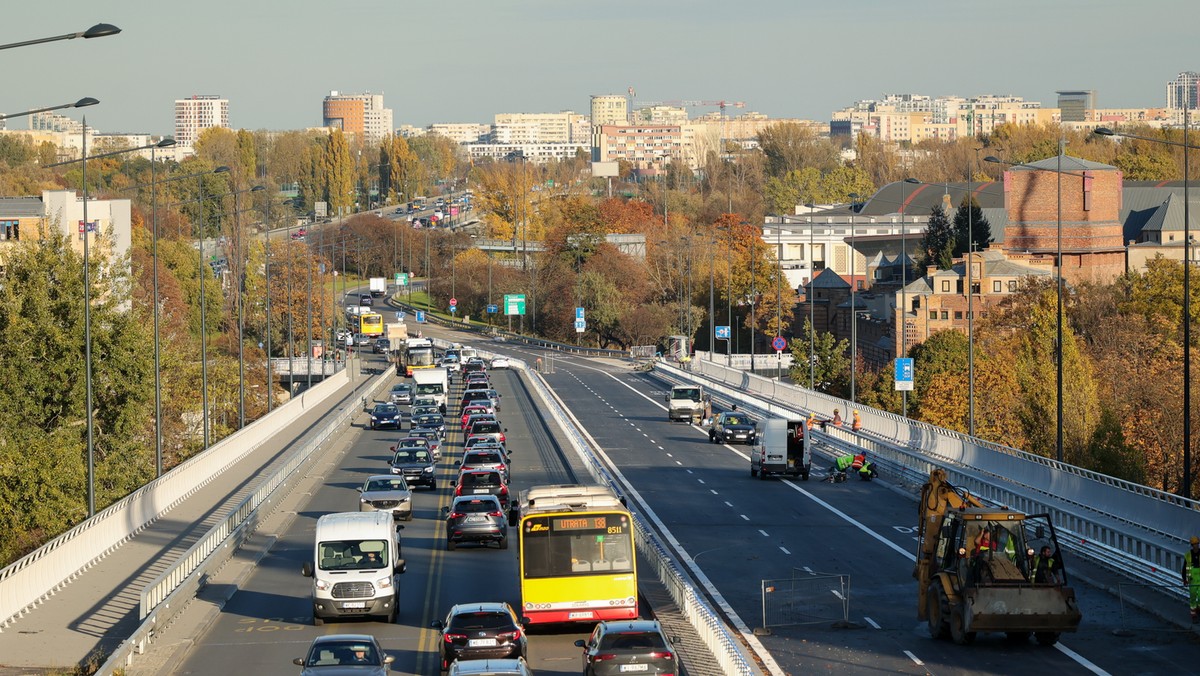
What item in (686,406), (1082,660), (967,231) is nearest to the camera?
(1082,660)

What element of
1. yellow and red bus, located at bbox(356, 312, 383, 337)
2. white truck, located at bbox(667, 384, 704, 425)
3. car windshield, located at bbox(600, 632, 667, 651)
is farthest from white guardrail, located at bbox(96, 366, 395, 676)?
yellow and red bus, located at bbox(356, 312, 383, 337)

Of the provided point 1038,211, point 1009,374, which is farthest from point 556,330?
point 1009,374

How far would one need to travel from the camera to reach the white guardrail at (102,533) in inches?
1037

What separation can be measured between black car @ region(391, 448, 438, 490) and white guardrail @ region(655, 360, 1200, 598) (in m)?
14.3

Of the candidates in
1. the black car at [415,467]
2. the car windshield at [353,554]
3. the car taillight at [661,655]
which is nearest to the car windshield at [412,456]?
the black car at [415,467]

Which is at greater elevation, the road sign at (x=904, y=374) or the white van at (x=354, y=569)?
the road sign at (x=904, y=374)

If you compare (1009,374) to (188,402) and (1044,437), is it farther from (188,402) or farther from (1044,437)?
(188,402)

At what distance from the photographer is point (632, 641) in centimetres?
2034

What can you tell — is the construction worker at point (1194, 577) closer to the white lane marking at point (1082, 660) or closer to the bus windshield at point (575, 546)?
the white lane marking at point (1082, 660)

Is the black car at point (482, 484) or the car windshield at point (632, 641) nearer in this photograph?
the car windshield at point (632, 641)

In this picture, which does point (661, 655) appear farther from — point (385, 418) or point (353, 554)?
point (385, 418)

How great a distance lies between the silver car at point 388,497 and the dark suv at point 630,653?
19571 millimetres

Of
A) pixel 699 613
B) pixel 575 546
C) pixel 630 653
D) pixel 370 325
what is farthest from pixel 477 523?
pixel 370 325

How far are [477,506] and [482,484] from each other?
6.20 metres
